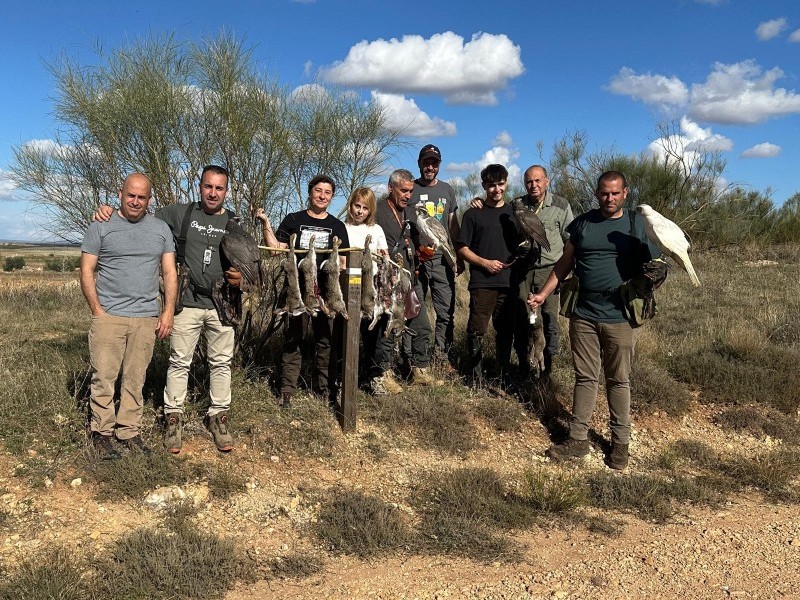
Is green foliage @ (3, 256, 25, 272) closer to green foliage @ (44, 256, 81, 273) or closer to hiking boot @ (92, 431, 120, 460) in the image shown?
green foliage @ (44, 256, 81, 273)

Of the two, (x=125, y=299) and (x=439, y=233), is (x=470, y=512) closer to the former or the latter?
(x=439, y=233)

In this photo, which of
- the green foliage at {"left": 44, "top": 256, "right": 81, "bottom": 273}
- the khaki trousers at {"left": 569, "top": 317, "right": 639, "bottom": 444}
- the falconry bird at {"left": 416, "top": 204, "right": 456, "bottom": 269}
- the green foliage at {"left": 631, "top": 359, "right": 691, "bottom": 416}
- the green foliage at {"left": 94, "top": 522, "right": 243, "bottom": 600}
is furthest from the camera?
the green foliage at {"left": 44, "top": 256, "right": 81, "bottom": 273}

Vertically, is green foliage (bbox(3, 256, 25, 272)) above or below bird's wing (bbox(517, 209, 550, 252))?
below

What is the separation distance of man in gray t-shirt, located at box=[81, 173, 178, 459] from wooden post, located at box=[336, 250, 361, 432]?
1.45 meters

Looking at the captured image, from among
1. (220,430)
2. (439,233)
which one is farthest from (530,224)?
(220,430)

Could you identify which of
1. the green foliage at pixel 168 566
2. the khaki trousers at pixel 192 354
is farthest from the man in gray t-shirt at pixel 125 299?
the green foliage at pixel 168 566

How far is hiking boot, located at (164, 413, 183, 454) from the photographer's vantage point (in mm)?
4816

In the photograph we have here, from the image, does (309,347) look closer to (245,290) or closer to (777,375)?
(245,290)

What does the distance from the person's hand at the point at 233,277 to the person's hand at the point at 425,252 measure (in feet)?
6.82

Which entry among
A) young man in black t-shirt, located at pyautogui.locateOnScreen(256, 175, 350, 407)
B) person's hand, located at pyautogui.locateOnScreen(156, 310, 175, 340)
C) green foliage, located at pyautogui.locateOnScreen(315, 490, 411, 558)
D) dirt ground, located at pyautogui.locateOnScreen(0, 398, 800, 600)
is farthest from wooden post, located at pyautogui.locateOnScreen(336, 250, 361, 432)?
person's hand, located at pyautogui.locateOnScreen(156, 310, 175, 340)

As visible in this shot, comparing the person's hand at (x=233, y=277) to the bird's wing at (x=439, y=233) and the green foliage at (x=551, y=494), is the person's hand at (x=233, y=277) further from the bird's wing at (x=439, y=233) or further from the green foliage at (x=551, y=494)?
the green foliage at (x=551, y=494)

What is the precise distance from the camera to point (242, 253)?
4664mm

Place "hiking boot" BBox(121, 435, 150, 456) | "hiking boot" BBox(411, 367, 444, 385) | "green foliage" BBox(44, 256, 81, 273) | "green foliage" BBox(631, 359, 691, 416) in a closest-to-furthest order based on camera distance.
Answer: "hiking boot" BBox(121, 435, 150, 456) < "green foliage" BBox(631, 359, 691, 416) < "hiking boot" BBox(411, 367, 444, 385) < "green foliage" BBox(44, 256, 81, 273)

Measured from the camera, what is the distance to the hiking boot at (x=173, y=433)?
4816 mm
